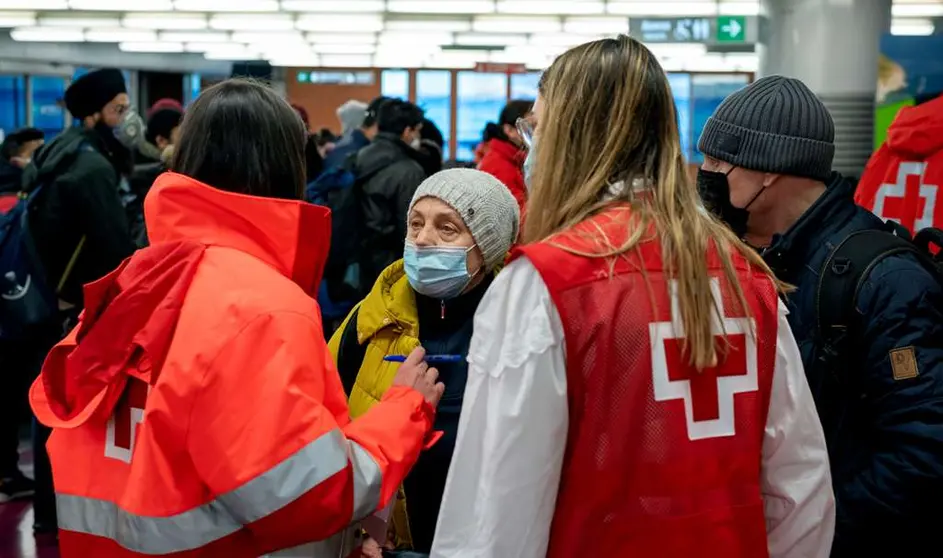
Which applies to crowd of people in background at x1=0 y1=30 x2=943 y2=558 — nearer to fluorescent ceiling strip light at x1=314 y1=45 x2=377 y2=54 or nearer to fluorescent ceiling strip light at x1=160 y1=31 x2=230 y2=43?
fluorescent ceiling strip light at x1=160 y1=31 x2=230 y2=43

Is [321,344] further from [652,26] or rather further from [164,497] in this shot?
[652,26]

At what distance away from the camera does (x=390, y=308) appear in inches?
106

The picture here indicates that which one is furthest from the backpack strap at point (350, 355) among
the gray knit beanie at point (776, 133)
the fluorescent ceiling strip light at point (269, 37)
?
the fluorescent ceiling strip light at point (269, 37)

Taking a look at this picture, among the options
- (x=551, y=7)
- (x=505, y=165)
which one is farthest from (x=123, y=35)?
(x=505, y=165)

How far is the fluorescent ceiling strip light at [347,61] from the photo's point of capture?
21.3 metres

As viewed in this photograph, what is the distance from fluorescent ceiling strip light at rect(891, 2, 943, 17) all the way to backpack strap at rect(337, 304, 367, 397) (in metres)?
13.6

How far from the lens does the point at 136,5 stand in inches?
569

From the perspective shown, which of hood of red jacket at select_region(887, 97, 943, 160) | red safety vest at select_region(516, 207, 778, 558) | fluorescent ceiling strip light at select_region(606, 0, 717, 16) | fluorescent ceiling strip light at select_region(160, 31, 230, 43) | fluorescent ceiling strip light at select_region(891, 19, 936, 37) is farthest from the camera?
fluorescent ceiling strip light at select_region(160, 31, 230, 43)

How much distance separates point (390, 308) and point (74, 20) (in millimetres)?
14691

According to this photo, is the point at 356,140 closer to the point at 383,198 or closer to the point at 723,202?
the point at 383,198

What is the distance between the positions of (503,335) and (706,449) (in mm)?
349

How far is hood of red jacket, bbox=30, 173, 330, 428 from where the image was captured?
1812mm

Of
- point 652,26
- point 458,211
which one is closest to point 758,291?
point 458,211

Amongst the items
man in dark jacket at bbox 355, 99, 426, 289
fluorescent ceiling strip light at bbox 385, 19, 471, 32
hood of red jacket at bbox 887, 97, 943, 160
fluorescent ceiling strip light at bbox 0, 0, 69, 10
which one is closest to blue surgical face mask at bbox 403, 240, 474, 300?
hood of red jacket at bbox 887, 97, 943, 160
